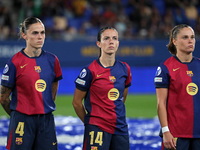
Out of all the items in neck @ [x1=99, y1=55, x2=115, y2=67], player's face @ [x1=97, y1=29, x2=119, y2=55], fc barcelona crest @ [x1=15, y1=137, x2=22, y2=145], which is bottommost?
fc barcelona crest @ [x1=15, y1=137, x2=22, y2=145]

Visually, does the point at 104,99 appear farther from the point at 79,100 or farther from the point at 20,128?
the point at 20,128

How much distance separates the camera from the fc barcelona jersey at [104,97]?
5.37m

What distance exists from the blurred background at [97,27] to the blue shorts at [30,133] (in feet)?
38.0

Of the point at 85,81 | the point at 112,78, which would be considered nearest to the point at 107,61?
the point at 112,78

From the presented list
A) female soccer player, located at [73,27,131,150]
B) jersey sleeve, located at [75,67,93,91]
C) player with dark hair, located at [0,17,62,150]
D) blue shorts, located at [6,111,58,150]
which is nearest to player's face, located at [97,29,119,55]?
female soccer player, located at [73,27,131,150]

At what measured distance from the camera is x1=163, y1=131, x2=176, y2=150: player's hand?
4.97 metres

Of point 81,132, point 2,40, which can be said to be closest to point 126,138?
A: point 81,132

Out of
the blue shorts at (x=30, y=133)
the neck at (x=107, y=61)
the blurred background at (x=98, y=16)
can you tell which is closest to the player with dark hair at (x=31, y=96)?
the blue shorts at (x=30, y=133)

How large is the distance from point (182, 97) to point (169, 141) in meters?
0.55

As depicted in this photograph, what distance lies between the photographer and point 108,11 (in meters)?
20.6

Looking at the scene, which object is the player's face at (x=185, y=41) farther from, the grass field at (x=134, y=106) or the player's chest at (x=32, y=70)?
the grass field at (x=134, y=106)

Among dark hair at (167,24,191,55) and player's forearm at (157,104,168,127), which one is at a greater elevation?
dark hair at (167,24,191,55)

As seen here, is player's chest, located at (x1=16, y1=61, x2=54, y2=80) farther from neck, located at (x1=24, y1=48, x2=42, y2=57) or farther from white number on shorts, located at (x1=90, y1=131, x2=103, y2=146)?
white number on shorts, located at (x1=90, y1=131, x2=103, y2=146)

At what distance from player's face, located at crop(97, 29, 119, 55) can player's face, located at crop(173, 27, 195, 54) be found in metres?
0.80
